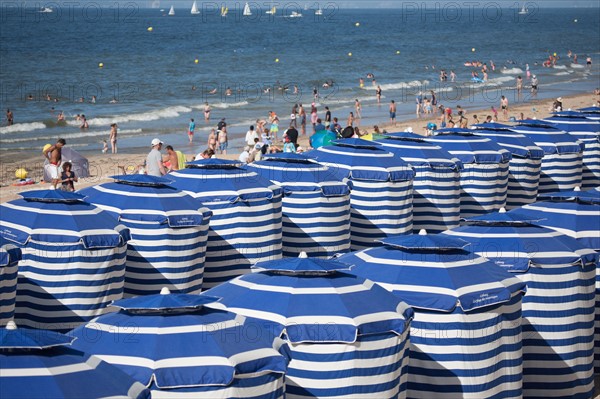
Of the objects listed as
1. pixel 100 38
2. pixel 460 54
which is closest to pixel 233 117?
pixel 460 54

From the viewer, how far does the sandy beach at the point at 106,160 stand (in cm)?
Answer: 2398

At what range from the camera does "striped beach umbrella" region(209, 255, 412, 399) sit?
757cm

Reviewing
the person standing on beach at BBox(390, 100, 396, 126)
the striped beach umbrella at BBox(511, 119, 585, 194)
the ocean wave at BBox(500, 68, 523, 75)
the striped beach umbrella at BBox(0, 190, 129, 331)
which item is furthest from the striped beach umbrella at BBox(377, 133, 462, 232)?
the ocean wave at BBox(500, 68, 523, 75)

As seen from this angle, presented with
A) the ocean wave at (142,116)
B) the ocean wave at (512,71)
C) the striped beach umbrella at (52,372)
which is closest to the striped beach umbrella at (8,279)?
the striped beach umbrella at (52,372)

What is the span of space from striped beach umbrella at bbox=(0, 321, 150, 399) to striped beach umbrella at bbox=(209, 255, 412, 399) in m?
1.62

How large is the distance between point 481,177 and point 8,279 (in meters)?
8.41

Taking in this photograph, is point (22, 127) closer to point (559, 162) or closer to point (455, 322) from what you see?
point (559, 162)

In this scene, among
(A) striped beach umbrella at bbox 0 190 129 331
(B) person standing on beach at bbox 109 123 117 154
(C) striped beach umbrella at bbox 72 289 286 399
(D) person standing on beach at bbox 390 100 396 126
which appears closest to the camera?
(C) striped beach umbrella at bbox 72 289 286 399

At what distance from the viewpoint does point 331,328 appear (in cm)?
758

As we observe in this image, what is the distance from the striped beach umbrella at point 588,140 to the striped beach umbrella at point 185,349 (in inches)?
497

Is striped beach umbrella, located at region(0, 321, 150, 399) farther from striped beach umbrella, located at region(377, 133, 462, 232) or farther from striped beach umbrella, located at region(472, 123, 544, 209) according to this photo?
striped beach umbrella, located at region(472, 123, 544, 209)

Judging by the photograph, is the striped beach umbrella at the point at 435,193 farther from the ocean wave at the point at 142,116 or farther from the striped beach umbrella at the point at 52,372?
the ocean wave at the point at 142,116

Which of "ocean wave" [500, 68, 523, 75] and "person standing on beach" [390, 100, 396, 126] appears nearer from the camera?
"person standing on beach" [390, 100, 396, 126]

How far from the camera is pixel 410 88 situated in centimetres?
6372
